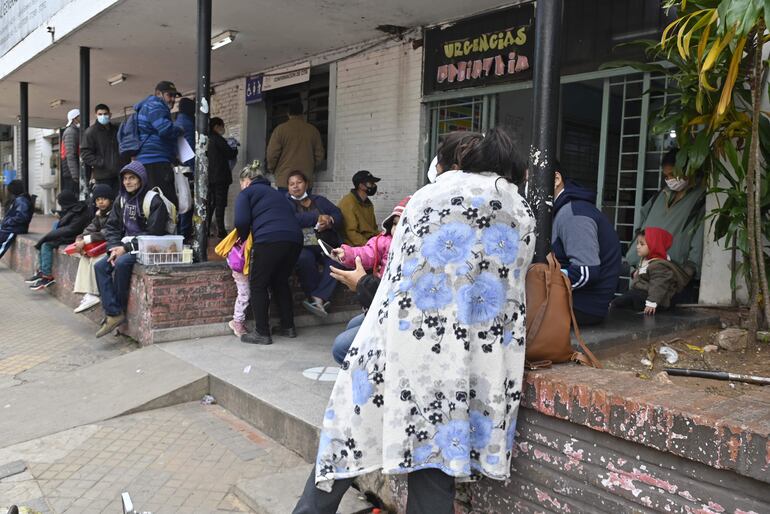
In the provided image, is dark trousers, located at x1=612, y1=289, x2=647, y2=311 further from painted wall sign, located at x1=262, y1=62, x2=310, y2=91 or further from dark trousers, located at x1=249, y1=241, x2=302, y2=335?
painted wall sign, located at x1=262, y1=62, x2=310, y2=91

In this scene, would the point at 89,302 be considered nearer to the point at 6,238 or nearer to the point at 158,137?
the point at 158,137

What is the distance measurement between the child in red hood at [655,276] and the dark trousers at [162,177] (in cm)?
502

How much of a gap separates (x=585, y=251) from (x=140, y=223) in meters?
4.62

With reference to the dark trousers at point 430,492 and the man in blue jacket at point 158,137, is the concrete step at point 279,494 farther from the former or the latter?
the man in blue jacket at point 158,137

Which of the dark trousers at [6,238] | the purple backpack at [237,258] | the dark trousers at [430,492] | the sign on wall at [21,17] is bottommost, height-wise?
the dark trousers at [430,492]

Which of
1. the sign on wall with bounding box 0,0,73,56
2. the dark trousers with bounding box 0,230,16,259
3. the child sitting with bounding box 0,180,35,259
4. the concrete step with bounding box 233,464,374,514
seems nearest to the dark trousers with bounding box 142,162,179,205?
the sign on wall with bounding box 0,0,73,56

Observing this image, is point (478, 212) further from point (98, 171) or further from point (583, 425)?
point (98, 171)

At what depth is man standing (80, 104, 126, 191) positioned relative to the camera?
849 cm

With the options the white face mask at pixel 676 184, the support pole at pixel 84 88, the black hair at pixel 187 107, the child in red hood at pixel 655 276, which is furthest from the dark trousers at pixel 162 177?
the white face mask at pixel 676 184

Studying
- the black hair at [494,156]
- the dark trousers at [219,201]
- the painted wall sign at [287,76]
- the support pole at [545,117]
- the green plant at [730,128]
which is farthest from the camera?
the dark trousers at [219,201]

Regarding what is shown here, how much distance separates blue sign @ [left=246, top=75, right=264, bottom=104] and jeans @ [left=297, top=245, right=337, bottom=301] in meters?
5.25

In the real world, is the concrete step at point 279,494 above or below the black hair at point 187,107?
below

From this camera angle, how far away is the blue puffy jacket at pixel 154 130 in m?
6.82

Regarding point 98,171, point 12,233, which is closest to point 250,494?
point 98,171
